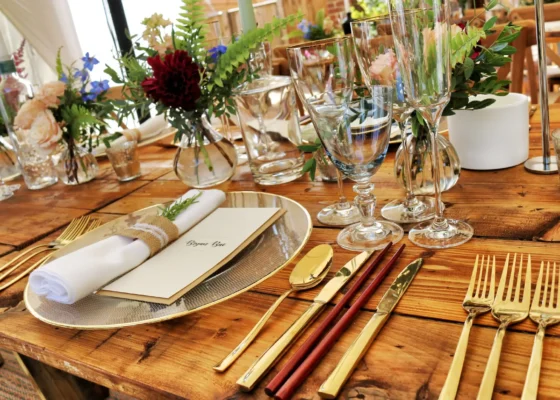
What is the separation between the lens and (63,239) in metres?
0.92

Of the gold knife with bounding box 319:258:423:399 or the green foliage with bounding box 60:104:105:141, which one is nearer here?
the gold knife with bounding box 319:258:423:399

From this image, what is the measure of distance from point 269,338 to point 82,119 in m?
0.93

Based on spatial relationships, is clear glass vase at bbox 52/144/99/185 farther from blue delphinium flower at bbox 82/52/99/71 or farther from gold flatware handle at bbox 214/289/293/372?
gold flatware handle at bbox 214/289/293/372

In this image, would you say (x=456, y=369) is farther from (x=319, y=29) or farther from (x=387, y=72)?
(x=319, y=29)

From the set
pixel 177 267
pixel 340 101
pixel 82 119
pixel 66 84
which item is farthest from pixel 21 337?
pixel 66 84

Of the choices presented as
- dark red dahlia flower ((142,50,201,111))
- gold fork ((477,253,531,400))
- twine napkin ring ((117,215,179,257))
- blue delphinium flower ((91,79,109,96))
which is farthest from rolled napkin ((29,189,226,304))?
blue delphinium flower ((91,79,109,96))

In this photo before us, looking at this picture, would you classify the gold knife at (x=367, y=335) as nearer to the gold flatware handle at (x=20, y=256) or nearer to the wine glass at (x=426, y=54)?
the wine glass at (x=426, y=54)

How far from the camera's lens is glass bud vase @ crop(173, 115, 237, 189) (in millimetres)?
1082

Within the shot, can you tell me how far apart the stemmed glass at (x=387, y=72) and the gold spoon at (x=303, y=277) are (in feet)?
0.49

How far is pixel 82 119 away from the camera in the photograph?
4.09 ft

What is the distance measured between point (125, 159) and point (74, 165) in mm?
166

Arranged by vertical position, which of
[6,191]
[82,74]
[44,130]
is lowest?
[6,191]

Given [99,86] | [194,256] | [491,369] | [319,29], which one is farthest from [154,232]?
[319,29]

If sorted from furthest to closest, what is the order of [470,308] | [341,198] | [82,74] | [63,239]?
[82,74] → [63,239] → [341,198] → [470,308]
